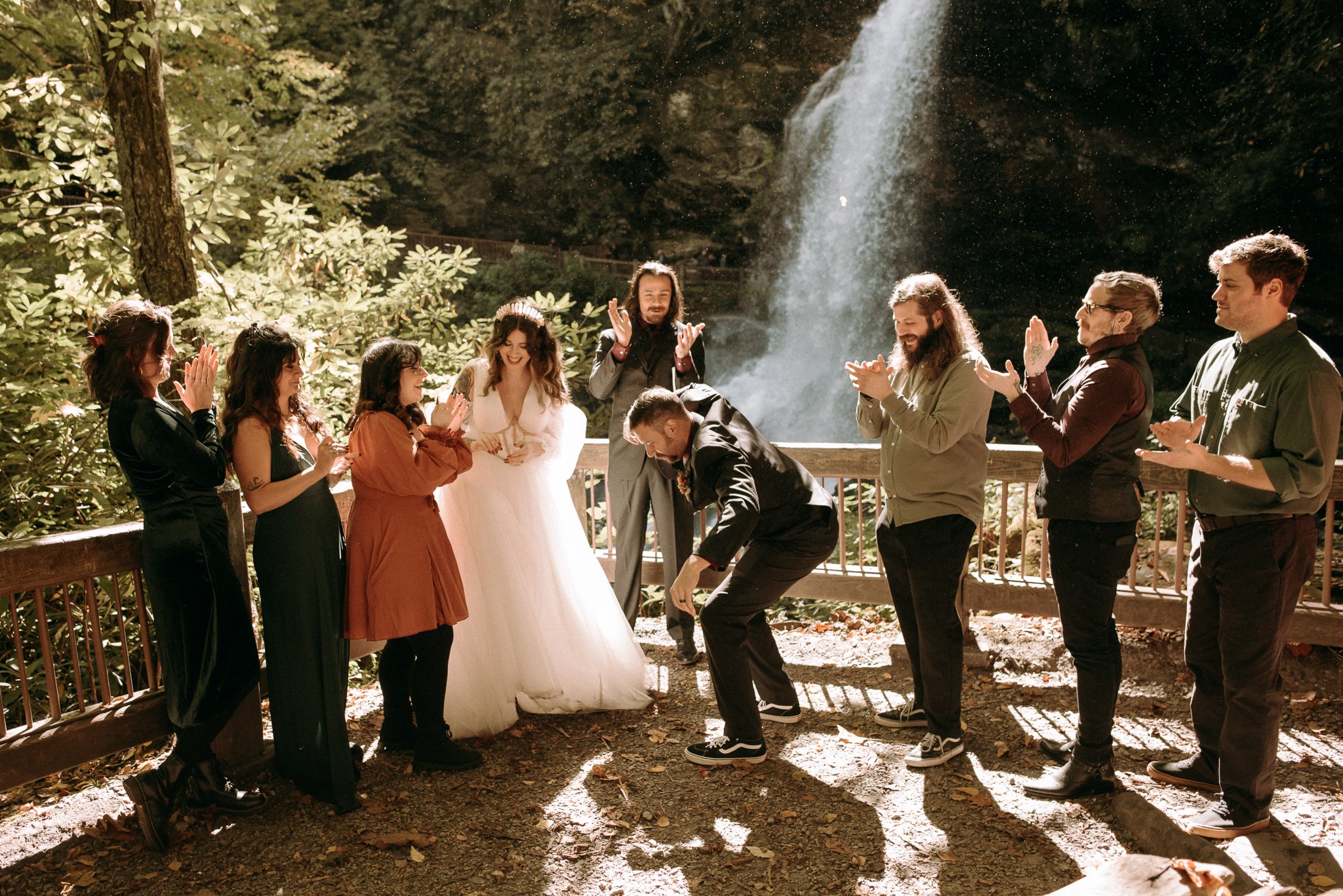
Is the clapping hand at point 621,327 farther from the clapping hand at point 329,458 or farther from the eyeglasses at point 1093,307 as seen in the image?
the eyeglasses at point 1093,307

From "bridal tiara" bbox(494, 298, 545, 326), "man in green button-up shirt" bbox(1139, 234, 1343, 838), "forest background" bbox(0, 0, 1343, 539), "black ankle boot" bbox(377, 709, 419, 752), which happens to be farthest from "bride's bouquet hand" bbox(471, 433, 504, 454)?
"man in green button-up shirt" bbox(1139, 234, 1343, 838)

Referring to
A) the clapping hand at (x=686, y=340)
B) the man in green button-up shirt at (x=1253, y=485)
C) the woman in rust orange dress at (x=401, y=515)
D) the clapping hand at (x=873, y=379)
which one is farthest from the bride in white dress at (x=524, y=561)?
the man in green button-up shirt at (x=1253, y=485)

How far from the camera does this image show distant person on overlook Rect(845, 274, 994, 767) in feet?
11.2

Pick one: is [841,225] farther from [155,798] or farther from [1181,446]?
[155,798]

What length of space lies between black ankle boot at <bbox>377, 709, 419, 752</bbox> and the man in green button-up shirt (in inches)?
124

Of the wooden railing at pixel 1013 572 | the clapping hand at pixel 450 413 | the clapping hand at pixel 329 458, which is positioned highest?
the clapping hand at pixel 450 413

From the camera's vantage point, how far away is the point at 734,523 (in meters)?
3.21

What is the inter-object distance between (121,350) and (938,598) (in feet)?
10.4

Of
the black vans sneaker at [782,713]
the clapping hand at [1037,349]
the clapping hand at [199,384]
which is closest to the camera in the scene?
the clapping hand at [199,384]

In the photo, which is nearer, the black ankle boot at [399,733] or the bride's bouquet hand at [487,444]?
the black ankle boot at [399,733]

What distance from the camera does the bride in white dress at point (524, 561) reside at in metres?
3.99

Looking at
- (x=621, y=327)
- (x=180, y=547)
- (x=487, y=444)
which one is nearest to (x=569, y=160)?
(x=621, y=327)

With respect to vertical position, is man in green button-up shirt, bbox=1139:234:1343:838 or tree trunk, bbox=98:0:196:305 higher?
tree trunk, bbox=98:0:196:305

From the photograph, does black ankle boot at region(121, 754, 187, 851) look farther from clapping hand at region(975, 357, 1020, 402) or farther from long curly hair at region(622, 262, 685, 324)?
clapping hand at region(975, 357, 1020, 402)
